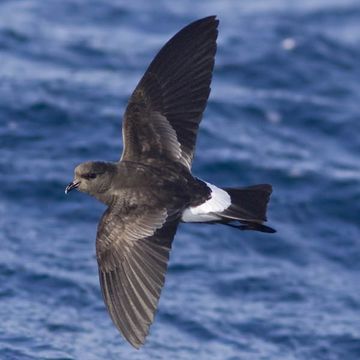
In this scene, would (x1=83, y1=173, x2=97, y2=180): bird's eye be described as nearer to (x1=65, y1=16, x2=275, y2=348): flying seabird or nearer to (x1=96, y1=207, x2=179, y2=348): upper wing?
(x1=65, y1=16, x2=275, y2=348): flying seabird

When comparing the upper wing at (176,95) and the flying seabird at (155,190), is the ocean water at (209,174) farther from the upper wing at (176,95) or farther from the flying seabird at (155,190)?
the upper wing at (176,95)

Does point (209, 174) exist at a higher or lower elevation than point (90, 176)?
higher

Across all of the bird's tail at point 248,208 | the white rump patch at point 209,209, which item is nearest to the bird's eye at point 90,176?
the white rump patch at point 209,209

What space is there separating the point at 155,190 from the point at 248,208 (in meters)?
0.58

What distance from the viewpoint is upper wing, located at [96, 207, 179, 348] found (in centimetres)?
631

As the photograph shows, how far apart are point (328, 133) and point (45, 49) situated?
362 cm

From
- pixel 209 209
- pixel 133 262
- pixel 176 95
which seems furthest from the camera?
pixel 176 95

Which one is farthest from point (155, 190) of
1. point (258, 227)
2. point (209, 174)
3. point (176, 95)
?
point (209, 174)

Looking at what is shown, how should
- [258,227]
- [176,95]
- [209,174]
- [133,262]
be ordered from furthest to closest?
[209,174], [176,95], [258,227], [133,262]

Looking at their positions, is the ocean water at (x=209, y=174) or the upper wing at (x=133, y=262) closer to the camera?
the upper wing at (x=133, y=262)

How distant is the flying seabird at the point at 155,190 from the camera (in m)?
6.45

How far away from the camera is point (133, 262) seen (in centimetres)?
653

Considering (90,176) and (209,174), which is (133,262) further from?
(209,174)

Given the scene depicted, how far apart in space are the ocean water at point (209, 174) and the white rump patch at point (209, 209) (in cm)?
158
